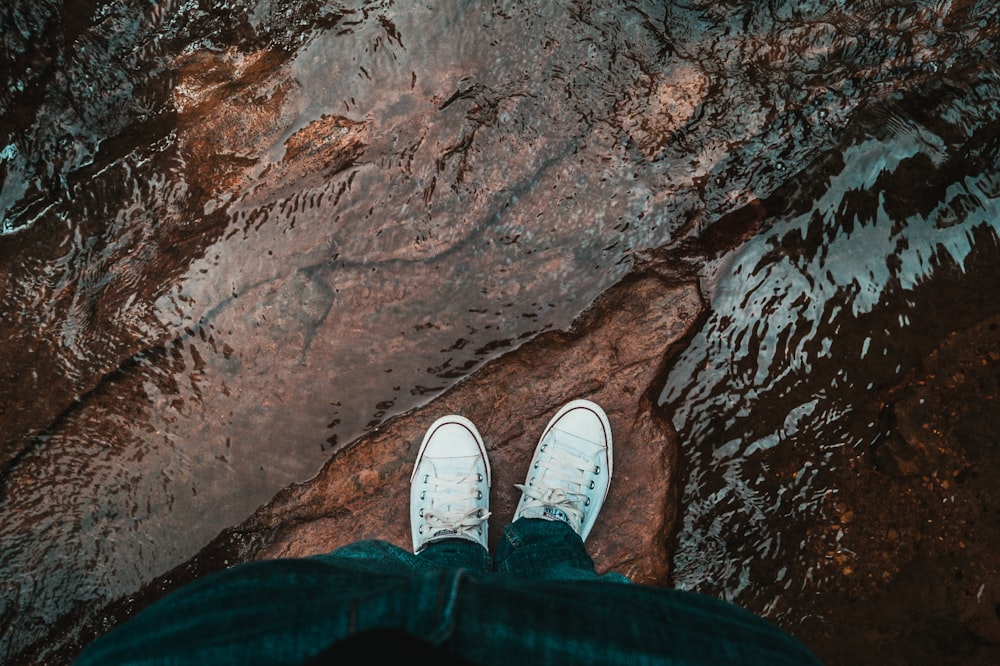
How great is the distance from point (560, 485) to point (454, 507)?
0.37 metres

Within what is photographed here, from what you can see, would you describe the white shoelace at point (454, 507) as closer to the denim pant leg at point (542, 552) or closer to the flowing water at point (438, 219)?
the denim pant leg at point (542, 552)

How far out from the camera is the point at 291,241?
1961 millimetres

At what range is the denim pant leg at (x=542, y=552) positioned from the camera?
1726 mm

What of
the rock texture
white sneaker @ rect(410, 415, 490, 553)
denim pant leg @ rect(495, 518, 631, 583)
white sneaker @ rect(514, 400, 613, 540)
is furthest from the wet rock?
white sneaker @ rect(410, 415, 490, 553)

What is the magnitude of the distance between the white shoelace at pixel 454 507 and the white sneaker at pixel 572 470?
16cm

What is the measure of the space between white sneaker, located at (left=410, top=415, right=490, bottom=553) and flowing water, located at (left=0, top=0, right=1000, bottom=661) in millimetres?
246

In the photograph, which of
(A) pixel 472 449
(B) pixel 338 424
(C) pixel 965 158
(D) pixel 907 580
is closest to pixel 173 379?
(B) pixel 338 424

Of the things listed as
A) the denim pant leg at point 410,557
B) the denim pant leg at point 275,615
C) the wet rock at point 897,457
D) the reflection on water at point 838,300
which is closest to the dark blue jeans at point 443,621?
the denim pant leg at point 275,615

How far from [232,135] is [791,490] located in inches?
89.3

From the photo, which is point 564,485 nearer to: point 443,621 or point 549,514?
point 549,514

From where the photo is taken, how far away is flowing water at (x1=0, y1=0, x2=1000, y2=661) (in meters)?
1.91

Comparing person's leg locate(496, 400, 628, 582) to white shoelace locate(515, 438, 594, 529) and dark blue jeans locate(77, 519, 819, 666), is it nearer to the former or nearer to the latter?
white shoelace locate(515, 438, 594, 529)

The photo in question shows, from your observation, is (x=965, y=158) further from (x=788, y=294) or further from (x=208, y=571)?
(x=208, y=571)

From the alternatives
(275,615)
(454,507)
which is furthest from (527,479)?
(275,615)
